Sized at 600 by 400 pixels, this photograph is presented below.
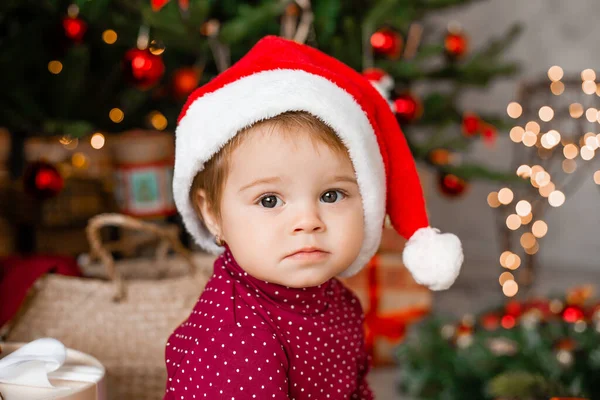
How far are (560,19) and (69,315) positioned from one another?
9.34 ft

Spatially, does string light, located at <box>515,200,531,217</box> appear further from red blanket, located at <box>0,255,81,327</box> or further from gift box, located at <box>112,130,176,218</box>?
red blanket, located at <box>0,255,81,327</box>

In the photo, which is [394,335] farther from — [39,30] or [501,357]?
[39,30]

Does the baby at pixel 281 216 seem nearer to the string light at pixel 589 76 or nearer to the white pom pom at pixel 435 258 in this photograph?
the white pom pom at pixel 435 258

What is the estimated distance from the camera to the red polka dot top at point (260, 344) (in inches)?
27.9

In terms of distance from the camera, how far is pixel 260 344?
0.73 m

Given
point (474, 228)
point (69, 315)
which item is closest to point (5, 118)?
point (69, 315)

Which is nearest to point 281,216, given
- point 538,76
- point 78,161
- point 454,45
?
point 78,161

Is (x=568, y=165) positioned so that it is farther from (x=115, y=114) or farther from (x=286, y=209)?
(x=286, y=209)

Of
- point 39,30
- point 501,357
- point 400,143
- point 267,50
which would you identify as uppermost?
point 39,30

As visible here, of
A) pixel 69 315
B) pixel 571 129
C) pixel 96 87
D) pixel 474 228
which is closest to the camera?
pixel 69 315

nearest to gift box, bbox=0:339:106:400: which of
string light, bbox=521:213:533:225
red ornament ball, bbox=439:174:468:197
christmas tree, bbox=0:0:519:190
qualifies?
christmas tree, bbox=0:0:519:190

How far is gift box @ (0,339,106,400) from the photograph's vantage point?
71cm

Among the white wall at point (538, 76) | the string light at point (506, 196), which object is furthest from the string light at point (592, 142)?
the white wall at point (538, 76)

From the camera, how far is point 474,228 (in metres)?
3.40
